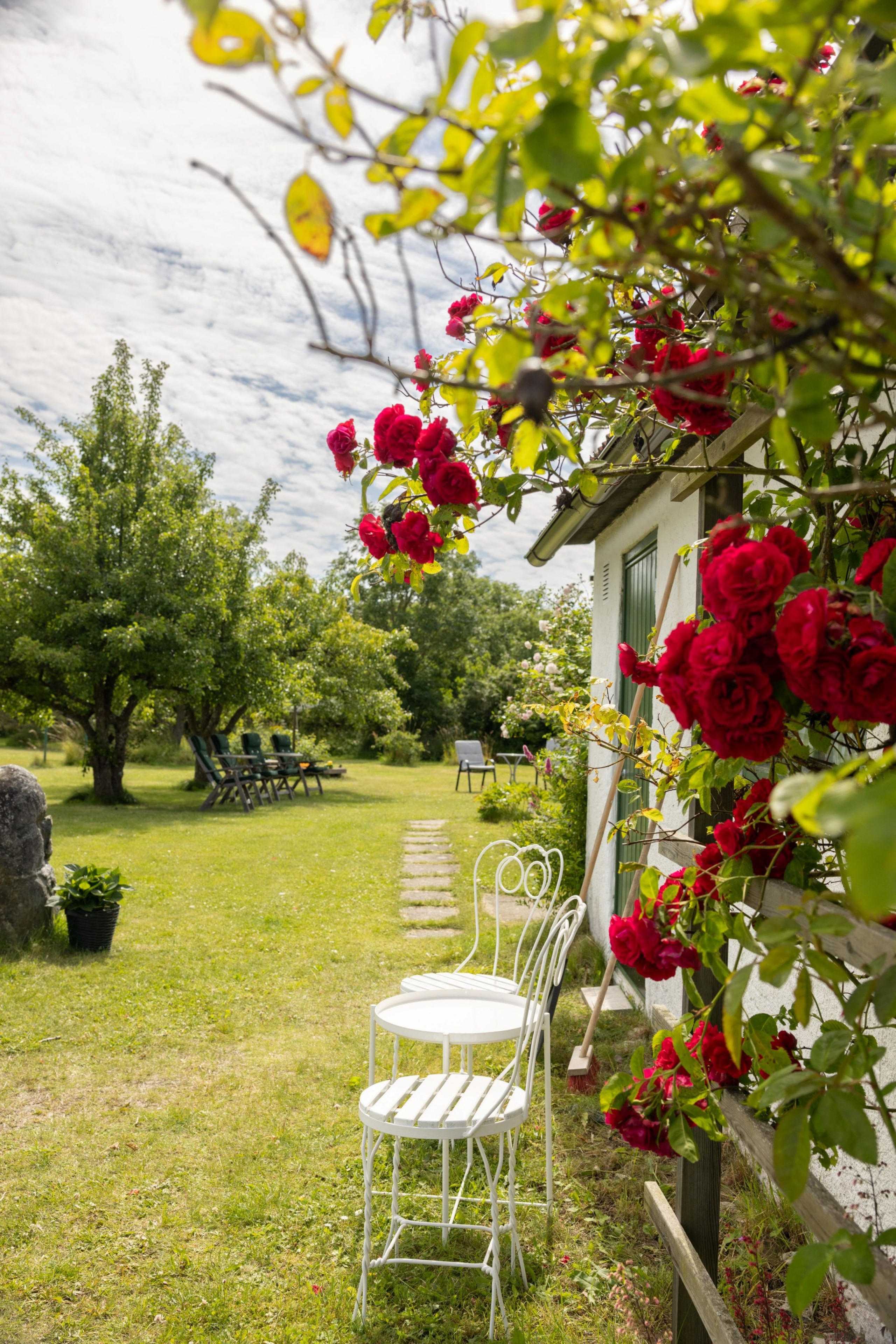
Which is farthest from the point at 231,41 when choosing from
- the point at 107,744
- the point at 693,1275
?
the point at 107,744

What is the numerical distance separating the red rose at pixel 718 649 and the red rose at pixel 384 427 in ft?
2.53

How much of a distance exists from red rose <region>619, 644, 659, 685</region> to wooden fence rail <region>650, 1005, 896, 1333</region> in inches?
17.2

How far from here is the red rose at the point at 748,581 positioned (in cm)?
92

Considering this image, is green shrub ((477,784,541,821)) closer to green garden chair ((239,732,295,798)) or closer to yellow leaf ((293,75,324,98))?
green garden chair ((239,732,295,798))

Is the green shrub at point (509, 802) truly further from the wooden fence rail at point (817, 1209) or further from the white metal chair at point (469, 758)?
the wooden fence rail at point (817, 1209)

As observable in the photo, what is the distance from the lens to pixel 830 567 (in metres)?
1.28

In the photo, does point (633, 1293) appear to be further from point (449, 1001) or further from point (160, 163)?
point (160, 163)

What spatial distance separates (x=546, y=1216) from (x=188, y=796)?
12378 millimetres

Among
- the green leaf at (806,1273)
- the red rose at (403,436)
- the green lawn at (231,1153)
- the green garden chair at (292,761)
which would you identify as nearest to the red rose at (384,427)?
the red rose at (403,436)

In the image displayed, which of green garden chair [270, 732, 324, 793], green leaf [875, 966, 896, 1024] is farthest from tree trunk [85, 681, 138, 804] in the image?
green leaf [875, 966, 896, 1024]

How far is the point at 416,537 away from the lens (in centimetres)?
157

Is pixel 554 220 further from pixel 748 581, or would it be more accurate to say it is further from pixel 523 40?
pixel 523 40

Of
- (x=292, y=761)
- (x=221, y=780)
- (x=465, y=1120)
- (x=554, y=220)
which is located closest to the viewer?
(x=554, y=220)

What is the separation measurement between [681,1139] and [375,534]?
1183mm
